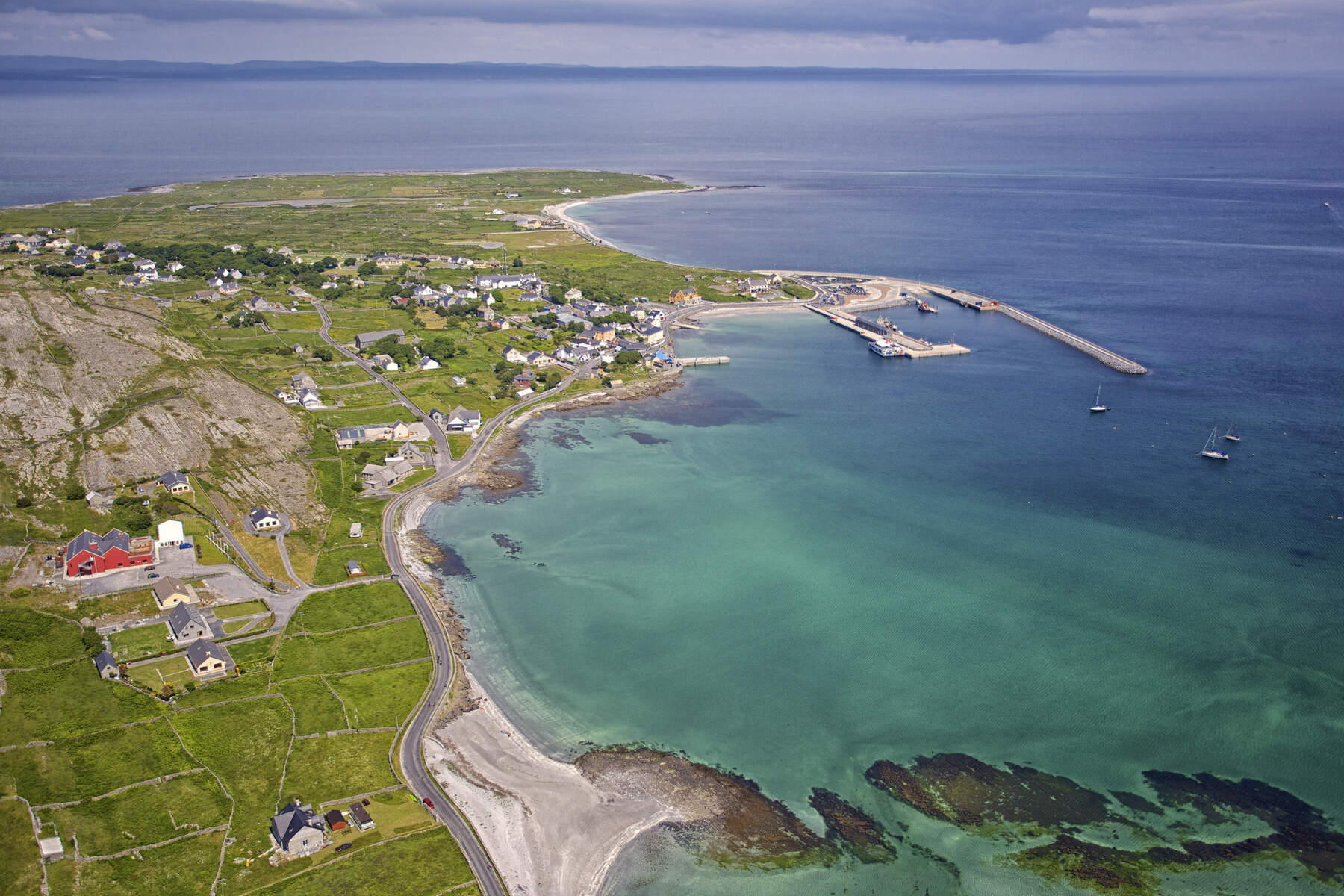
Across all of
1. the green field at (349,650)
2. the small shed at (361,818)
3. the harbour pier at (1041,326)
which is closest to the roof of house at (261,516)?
the green field at (349,650)

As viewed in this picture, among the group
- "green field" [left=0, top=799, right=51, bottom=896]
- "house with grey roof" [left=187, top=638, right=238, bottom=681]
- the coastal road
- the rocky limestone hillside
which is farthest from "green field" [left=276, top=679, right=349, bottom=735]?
the rocky limestone hillside

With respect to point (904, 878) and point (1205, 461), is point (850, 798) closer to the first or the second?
point (904, 878)

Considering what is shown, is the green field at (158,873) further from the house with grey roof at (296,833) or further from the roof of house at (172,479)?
the roof of house at (172,479)

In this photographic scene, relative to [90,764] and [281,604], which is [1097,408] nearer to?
[281,604]

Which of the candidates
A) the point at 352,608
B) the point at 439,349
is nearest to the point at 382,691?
the point at 352,608

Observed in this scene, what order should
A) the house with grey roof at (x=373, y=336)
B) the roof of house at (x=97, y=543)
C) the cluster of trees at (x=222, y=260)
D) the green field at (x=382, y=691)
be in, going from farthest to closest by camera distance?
the cluster of trees at (x=222, y=260) < the house with grey roof at (x=373, y=336) < the roof of house at (x=97, y=543) < the green field at (x=382, y=691)

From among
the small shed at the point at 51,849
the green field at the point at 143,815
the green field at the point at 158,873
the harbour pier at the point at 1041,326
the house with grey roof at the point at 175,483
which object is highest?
the harbour pier at the point at 1041,326

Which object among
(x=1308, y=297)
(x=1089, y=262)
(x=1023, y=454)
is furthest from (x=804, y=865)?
(x=1089, y=262)
